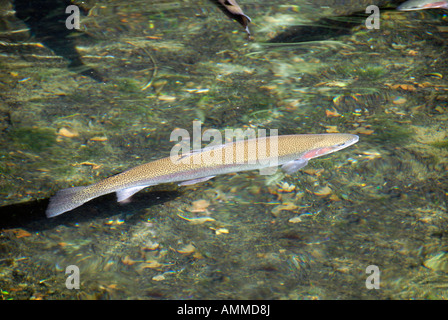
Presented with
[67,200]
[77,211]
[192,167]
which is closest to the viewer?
[67,200]

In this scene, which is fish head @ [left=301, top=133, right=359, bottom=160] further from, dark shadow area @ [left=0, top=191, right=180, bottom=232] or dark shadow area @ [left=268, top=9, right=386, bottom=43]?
dark shadow area @ [left=268, top=9, right=386, bottom=43]

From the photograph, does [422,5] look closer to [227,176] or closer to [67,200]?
[227,176]

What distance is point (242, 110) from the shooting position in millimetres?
5594

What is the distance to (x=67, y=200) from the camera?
147 inches

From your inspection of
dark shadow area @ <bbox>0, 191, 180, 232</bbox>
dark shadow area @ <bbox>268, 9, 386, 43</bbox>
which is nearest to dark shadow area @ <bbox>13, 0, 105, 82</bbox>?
dark shadow area @ <bbox>0, 191, 180, 232</bbox>

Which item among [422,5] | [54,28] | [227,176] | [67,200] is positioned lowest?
[227,176]

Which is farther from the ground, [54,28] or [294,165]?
[54,28]

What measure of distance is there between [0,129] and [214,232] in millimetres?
3365

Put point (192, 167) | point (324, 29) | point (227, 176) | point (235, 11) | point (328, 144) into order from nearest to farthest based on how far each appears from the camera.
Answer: point (192, 167) < point (328, 144) < point (227, 176) < point (235, 11) < point (324, 29)

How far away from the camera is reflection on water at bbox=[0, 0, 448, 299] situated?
11.9ft

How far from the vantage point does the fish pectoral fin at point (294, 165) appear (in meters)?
4.24

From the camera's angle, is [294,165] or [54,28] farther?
[54,28]

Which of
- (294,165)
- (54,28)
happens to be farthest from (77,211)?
(54,28)

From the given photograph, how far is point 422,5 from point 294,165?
15.1ft
